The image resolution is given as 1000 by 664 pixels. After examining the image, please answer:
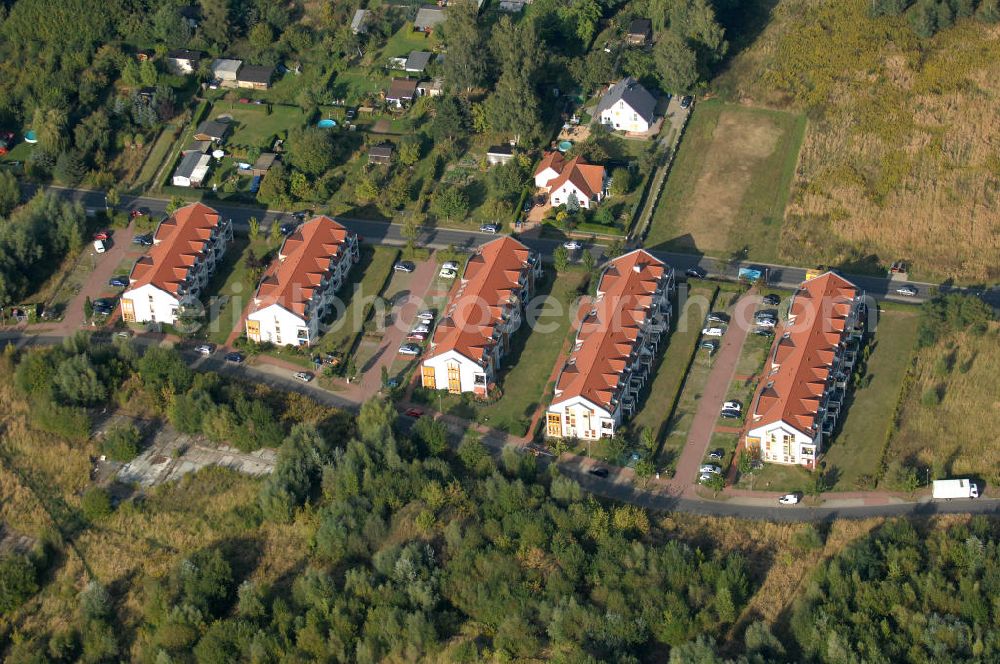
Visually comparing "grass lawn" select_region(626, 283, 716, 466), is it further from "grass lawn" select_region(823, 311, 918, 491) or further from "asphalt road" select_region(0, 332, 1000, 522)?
"grass lawn" select_region(823, 311, 918, 491)

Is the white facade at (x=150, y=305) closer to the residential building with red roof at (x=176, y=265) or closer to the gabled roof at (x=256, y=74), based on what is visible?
the residential building with red roof at (x=176, y=265)

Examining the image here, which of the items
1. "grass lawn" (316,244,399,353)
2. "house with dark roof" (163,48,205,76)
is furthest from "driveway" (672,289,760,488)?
"house with dark roof" (163,48,205,76)

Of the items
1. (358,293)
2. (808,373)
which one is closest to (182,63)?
(358,293)

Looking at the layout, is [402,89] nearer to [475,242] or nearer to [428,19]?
[428,19]

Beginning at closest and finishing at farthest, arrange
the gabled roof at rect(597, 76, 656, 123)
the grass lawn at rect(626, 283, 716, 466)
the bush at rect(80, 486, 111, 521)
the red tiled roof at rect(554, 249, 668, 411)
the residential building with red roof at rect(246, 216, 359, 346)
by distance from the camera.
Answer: the bush at rect(80, 486, 111, 521), the red tiled roof at rect(554, 249, 668, 411), the grass lawn at rect(626, 283, 716, 466), the residential building with red roof at rect(246, 216, 359, 346), the gabled roof at rect(597, 76, 656, 123)

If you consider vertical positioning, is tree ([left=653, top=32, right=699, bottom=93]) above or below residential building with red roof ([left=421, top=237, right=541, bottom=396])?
above

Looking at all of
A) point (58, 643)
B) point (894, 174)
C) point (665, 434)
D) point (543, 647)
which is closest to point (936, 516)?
point (665, 434)

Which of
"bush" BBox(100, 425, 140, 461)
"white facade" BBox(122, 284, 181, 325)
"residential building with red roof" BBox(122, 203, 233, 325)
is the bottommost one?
"bush" BBox(100, 425, 140, 461)
